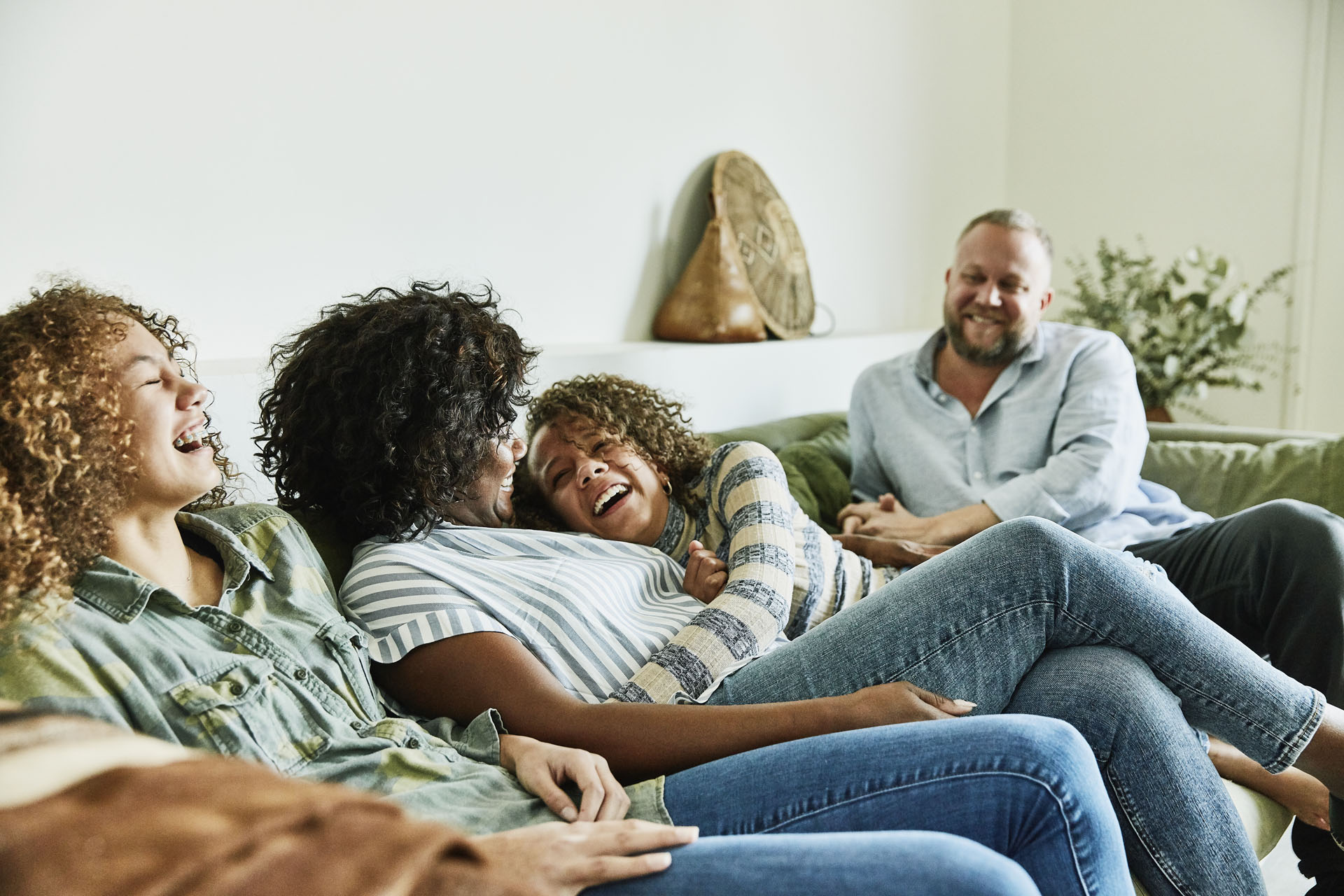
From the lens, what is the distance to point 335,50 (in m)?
1.85

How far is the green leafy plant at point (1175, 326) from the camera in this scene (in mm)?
3480

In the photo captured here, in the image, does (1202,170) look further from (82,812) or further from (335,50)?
(82,812)

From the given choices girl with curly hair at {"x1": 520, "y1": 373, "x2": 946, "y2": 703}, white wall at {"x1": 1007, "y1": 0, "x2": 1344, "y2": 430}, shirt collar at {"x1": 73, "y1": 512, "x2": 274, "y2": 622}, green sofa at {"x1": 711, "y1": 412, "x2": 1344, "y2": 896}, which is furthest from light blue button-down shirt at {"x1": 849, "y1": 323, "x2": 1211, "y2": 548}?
white wall at {"x1": 1007, "y1": 0, "x2": 1344, "y2": 430}

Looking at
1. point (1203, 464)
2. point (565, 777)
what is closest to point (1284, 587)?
point (1203, 464)

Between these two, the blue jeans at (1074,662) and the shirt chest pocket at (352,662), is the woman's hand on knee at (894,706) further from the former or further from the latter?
the shirt chest pocket at (352,662)

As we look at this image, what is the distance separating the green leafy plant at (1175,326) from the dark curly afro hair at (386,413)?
266 centimetres

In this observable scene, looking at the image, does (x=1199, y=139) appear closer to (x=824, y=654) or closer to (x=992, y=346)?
(x=992, y=346)

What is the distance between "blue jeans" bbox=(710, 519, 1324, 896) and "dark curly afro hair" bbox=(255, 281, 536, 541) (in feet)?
1.52

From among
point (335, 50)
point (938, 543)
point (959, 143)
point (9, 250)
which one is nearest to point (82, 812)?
point (9, 250)

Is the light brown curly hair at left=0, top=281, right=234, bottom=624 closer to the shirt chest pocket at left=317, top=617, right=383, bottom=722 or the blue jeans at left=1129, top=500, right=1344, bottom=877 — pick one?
the shirt chest pocket at left=317, top=617, right=383, bottom=722

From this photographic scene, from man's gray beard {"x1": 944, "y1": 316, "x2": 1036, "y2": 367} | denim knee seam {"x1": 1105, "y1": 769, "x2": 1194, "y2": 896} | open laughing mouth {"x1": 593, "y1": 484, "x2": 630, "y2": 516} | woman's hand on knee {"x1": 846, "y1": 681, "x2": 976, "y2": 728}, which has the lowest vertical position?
denim knee seam {"x1": 1105, "y1": 769, "x2": 1194, "y2": 896}

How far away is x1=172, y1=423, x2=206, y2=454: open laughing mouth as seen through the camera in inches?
43.7

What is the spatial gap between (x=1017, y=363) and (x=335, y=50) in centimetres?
156

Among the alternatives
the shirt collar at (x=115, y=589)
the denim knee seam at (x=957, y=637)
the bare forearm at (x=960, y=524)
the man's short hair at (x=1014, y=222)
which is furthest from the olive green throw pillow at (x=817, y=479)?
the shirt collar at (x=115, y=589)
